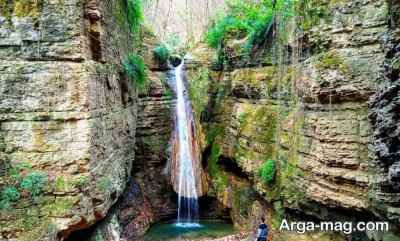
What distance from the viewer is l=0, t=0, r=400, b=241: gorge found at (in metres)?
6.92

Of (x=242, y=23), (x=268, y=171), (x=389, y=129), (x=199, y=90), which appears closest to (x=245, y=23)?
(x=242, y=23)

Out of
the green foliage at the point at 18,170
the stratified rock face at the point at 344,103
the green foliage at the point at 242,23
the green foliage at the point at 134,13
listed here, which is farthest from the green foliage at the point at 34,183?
the green foliage at the point at 242,23

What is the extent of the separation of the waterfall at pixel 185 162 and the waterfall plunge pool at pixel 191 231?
40 centimetres

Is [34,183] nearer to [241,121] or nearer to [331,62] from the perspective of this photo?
[331,62]

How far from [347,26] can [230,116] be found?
7850 mm

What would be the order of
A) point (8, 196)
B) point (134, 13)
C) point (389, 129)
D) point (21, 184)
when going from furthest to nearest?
1. point (134, 13)
2. point (21, 184)
3. point (8, 196)
4. point (389, 129)

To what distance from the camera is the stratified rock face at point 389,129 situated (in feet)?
17.7

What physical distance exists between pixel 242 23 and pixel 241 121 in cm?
484

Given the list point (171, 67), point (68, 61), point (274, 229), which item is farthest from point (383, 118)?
point (171, 67)

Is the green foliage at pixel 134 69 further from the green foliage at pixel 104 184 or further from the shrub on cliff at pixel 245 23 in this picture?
the green foliage at pixel 104 184

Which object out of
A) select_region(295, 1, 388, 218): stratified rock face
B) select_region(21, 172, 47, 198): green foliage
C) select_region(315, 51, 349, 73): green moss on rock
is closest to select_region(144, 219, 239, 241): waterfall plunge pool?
select_region(295, 1, 388, 218): stratified rock face

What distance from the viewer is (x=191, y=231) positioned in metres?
12.9

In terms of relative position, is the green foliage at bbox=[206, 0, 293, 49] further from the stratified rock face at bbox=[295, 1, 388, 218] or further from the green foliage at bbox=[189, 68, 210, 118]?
the stratified rock face at bbox=[295, 1, 388, 218]

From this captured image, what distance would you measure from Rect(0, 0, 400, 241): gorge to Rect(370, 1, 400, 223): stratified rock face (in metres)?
0.02
